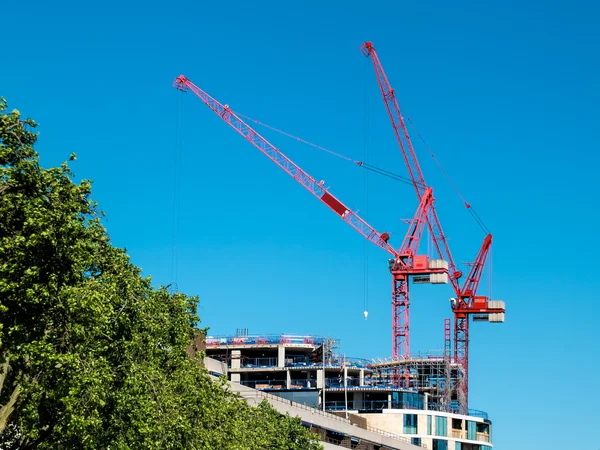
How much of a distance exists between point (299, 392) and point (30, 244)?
13124 cm

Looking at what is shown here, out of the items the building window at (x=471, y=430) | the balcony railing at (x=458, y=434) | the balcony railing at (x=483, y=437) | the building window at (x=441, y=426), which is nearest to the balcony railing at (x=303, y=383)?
the building window at (x=441, y=426)

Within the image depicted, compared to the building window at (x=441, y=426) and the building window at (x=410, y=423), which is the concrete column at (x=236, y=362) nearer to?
the building window at (x=410, y=423)

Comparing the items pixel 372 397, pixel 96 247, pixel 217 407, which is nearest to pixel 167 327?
pixel 217 407

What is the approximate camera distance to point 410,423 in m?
177

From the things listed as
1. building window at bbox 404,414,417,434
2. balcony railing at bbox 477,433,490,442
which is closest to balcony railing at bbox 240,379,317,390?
building window at bbox 404,414,417,434

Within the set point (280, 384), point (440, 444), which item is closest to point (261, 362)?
point (280, 384)

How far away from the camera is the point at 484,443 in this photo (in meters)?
192

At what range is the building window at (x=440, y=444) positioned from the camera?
180363 mm

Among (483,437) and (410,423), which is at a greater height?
(410,423)

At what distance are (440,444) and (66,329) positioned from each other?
14313 cm

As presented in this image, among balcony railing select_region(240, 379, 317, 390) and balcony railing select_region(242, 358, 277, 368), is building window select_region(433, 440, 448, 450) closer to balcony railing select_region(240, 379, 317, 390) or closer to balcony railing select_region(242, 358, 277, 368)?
balcony railing select_region(240, 379, 317, 390)

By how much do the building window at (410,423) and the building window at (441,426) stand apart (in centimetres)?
542

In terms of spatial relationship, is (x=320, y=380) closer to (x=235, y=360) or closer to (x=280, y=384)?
(x=280, y=384)

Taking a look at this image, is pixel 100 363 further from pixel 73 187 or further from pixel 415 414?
pixel 415 414
